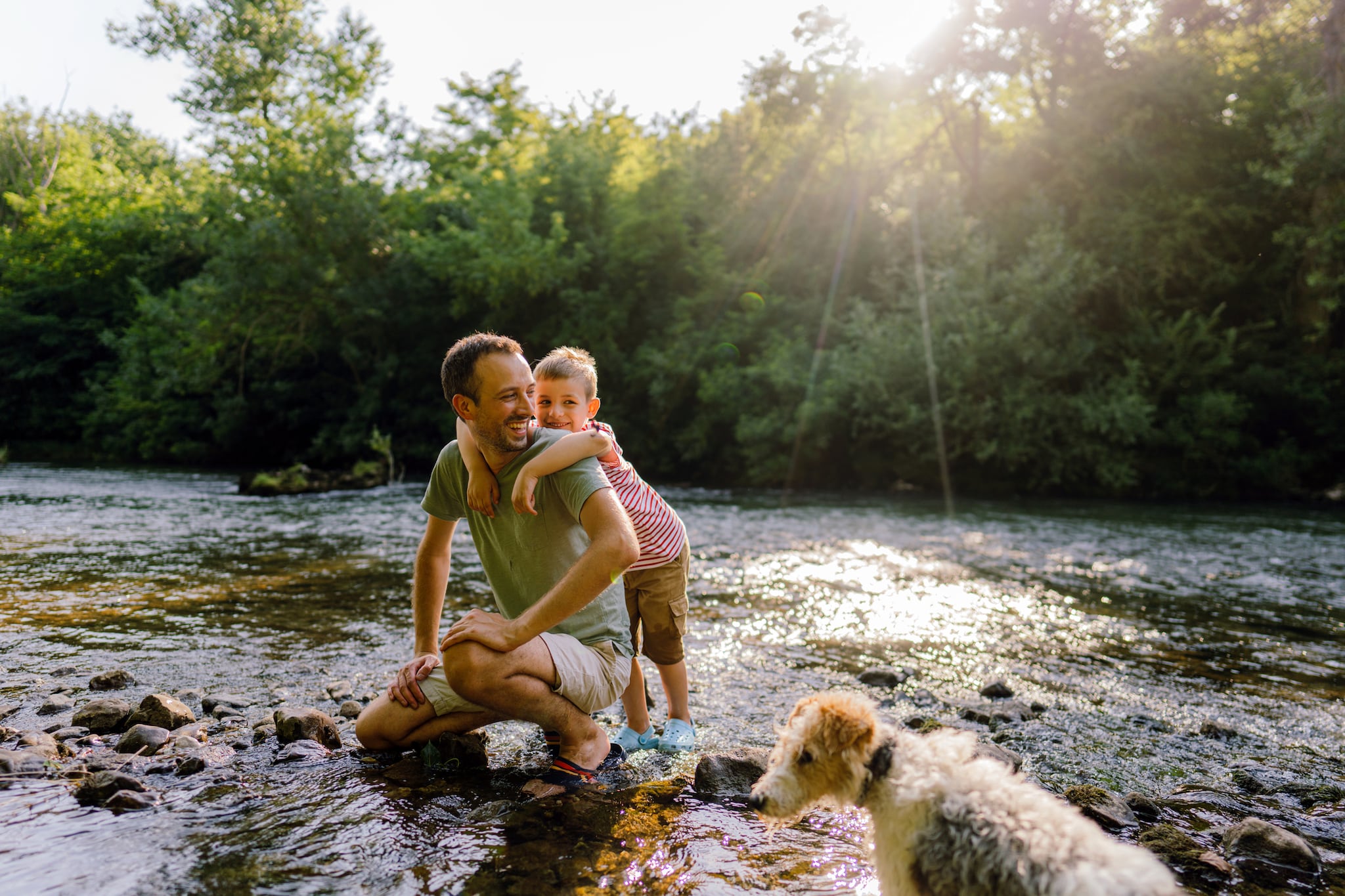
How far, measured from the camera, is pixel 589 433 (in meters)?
3.67

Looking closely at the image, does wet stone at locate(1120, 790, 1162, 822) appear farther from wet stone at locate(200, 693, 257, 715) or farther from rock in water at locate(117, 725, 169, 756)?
wet stone at locate(200, 693, 257, 715)

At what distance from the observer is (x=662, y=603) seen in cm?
429

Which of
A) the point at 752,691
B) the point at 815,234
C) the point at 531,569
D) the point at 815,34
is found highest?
the point at 815,34

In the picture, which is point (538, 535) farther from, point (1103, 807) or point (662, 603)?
point (1103, 807)

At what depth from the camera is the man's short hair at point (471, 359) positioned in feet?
11.7

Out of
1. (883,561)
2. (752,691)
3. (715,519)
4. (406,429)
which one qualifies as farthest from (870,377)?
(752,691)

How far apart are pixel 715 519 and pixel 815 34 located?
19.8 m

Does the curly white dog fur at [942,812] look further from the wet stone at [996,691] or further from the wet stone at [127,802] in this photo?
the wet stone at [996,691]

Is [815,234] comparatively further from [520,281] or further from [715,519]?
[715,519]

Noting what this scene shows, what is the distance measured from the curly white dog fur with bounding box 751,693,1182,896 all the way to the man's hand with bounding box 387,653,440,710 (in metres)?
1.74

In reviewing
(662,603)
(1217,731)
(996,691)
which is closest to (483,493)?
(662,603)

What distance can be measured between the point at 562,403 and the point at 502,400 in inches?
30.4

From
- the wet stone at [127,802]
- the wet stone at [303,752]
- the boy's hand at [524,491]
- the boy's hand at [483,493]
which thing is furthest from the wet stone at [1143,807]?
the wet stone at [127,802]

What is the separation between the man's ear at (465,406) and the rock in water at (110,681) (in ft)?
9.73
